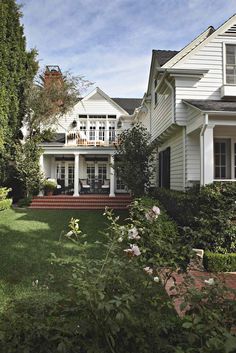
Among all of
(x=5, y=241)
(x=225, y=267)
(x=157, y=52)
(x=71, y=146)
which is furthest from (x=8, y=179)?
(x=225, y=267)

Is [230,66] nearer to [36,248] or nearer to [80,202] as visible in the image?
[36,248]

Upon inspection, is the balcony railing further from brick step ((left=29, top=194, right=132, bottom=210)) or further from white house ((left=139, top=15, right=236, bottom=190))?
white house ((left=139, top=15, right=236, bottom=190))

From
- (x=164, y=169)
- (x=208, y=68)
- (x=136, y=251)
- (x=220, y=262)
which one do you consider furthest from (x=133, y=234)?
(x=164, y=169)

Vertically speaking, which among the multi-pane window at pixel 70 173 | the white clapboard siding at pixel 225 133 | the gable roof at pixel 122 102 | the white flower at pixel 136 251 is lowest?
the white flower at pixel 136 251

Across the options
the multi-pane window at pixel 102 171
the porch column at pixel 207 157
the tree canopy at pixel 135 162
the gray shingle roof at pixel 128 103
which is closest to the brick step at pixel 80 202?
the tree canopy at pixel 135 162

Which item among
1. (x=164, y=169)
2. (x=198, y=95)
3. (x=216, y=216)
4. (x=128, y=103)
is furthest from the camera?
(x=128, y=103)

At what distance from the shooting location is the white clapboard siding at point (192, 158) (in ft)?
29.9

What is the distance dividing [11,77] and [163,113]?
9579 mm

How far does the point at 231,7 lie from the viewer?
34.2 feet

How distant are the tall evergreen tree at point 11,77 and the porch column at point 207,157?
1083 cm

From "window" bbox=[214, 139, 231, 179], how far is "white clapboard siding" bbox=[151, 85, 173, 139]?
75.1 inches

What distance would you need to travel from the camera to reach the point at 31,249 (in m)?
6.71

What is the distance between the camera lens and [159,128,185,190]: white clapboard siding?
9.89m

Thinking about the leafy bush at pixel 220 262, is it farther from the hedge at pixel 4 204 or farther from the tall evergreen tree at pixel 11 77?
the tall evergreen tree at pixel 11 77
